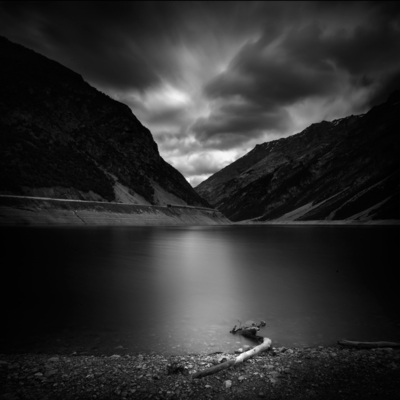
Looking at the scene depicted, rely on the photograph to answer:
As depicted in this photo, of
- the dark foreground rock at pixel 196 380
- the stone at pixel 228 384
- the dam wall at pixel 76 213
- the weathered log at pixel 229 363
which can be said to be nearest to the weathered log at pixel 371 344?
the dark foreground rock at pixel 196 380

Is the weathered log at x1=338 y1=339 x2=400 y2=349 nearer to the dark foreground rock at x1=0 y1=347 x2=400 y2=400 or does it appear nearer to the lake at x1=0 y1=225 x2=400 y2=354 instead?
the dark foreground rock at x1=0 y1=347 x2=400 y2=400

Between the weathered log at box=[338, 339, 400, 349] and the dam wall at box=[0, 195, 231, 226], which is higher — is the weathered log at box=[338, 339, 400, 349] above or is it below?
below

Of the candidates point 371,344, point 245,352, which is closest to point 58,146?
point 245,352

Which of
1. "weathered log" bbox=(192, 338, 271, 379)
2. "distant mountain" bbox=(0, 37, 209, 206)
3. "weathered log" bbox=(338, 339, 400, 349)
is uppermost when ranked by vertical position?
"distant mountain" bbox=(0, 37, 209, 206)

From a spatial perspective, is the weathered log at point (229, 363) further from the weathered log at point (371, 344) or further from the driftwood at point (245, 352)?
the weathered log at point (371, 344)

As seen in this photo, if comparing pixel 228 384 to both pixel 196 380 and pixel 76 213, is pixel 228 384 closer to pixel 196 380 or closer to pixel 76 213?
pixel 196 380

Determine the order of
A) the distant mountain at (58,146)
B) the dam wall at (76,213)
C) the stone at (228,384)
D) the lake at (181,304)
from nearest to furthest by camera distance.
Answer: the stone at (228,384)
the lake at (181,304)
the dam wall at (76,213)
the distant mountain at (58,146)

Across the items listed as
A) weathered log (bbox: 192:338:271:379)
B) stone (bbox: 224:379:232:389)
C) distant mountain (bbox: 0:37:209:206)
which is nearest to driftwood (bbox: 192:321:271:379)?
weathered log (bbox: 192:338:271:379)
